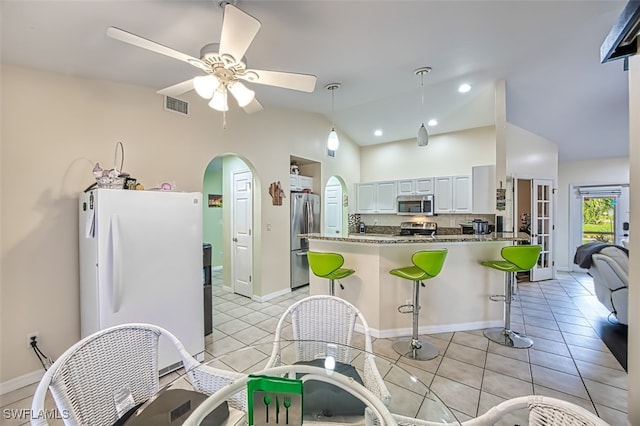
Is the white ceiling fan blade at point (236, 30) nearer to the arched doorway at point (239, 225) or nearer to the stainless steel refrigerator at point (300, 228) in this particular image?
the arched doorway at point (239, 225)

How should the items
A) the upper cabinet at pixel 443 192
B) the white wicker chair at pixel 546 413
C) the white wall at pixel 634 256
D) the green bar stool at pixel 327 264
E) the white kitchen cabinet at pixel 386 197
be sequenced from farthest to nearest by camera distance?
the white kitchen cabinet at pixel 386 197
the upper cabinet at pixel 443 192
the green bar stool at pixel 327 264
the white wall at pixel 634 256
the white wicker chair at pixel 546 413

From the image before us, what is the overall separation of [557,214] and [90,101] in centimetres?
815

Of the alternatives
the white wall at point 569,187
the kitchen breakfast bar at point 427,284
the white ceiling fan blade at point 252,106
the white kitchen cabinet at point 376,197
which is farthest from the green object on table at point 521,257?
the white wall at point 569,187

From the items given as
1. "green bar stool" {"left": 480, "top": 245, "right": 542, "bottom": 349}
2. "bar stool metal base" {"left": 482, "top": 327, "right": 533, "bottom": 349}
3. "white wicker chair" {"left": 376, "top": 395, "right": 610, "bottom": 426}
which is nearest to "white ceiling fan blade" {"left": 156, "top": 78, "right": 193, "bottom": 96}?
"white wicker chair" {"left": 376, "top": 395, "right": 610, "bottom": 426}

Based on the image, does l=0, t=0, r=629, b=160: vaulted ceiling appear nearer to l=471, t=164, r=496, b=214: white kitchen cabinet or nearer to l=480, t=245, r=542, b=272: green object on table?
l=471, t=164, r=496, b=214: white kitchen cabinet

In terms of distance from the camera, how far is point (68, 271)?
8.13 feet

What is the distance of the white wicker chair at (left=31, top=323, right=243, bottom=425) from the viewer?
1086 mm

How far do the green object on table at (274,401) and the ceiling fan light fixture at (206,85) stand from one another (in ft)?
5.96

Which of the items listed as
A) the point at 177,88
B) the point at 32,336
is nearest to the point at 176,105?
the point at 177,88

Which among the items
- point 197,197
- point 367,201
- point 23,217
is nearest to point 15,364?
point 23,217

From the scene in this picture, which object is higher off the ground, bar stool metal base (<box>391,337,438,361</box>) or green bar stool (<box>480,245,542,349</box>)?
green bar stool (<box>480,245,542,349</box>)

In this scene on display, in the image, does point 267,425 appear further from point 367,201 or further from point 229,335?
point 367,201

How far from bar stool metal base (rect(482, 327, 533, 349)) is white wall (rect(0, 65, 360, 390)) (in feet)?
12.6

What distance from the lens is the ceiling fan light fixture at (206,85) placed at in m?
1.87
